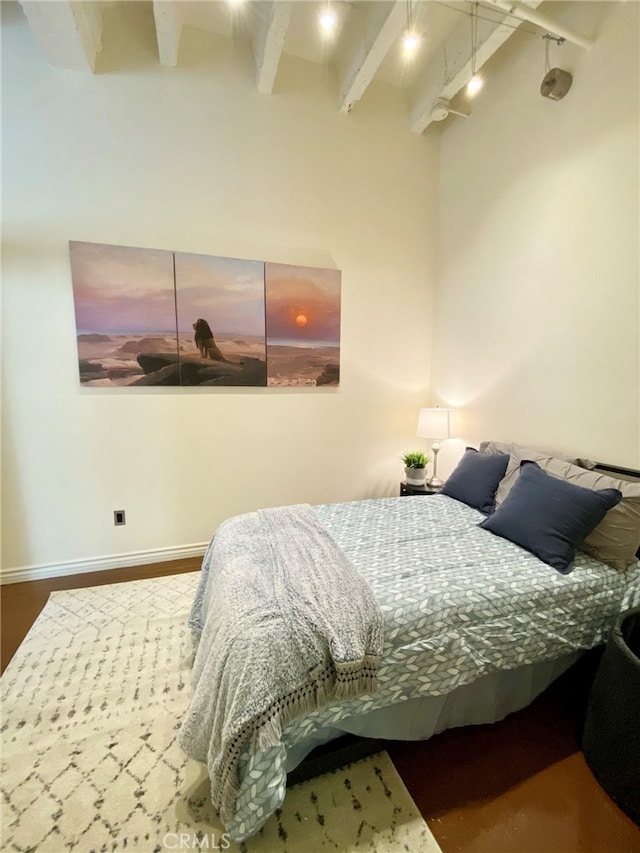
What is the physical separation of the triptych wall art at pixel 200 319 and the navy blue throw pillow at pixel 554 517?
5.79 ft

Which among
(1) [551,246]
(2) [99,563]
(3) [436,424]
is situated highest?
(1) [551,246]

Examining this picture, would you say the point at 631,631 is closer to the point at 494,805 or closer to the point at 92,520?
the point at 494,805

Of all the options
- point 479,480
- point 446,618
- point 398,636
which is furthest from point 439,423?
point 398,636

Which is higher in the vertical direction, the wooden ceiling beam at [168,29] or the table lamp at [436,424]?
the wooden ceiling beam at [168,29]

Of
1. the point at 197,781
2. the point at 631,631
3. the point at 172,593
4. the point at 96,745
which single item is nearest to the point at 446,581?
the point at 631,631

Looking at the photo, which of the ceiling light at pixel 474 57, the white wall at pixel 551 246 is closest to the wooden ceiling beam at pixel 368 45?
the ceiling light at pixel 474 57

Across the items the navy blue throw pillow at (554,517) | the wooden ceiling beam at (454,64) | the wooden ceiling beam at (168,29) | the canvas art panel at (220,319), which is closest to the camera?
the navy blue throw pillow at (554,517)

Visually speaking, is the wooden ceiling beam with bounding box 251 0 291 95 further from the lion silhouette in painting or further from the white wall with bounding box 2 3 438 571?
the lion silhouette in painting

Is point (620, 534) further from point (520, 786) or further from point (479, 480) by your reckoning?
point (520, 786)

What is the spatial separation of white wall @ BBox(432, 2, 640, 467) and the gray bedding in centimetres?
87

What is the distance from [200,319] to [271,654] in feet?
7.50

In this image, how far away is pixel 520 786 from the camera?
4.53 ft

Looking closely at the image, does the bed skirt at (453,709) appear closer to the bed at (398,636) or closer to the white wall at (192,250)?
the bed at (398,636)

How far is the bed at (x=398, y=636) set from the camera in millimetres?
1103
